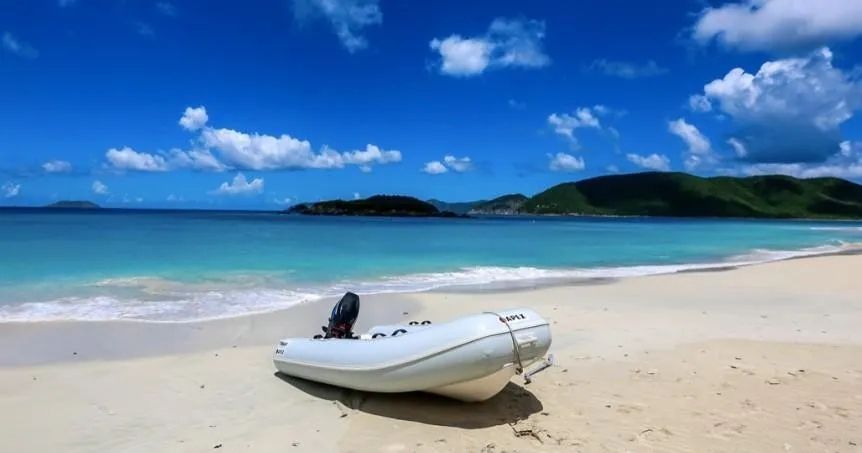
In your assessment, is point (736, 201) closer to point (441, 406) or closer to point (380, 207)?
point (380, 207)

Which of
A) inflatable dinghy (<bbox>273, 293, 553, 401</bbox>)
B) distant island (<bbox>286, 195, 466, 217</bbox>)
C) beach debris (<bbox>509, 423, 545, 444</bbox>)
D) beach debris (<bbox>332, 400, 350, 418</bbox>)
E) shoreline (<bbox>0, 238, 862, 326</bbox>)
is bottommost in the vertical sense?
beach debris (<bbox>509, 423, 545, 444</bbox>)

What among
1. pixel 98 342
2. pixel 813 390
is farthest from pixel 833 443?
pixel 98 342

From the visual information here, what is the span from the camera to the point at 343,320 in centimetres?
673

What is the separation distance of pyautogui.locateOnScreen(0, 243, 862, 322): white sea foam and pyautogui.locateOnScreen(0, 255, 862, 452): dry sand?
3.18ft

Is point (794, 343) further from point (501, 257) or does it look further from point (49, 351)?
point (501, 257)

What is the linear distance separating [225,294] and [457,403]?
8.38m

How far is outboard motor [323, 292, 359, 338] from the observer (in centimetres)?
666

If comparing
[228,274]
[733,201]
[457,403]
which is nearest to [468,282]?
[228,274]

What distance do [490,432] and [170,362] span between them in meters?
4.30

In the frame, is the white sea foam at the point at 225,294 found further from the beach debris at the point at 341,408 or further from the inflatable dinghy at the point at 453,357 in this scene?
the inflatable dinghy at the point at 453,357

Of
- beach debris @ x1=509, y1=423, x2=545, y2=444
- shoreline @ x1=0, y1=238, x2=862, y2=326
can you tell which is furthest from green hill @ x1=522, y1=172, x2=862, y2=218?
beach debris @ x1=509, y1=423, x2=545, y2=444

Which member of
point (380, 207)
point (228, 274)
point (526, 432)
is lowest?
point (526, 432)

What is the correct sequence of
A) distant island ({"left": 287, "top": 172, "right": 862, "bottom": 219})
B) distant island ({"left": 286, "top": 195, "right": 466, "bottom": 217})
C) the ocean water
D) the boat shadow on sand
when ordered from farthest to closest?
distant island ({"left": 287, "top": 172, "right": 862, "bottom": 219}), distant island ({"left": 286, "top": 195, "right": 466, "bottom": 217}), the ocean water, the boat shadow on sand

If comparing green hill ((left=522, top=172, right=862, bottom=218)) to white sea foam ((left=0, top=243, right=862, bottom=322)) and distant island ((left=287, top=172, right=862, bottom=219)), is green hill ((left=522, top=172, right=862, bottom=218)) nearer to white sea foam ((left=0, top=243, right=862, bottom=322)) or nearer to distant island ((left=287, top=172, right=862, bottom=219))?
distant island ((left=287, top=172, right=862, bottom=219))
